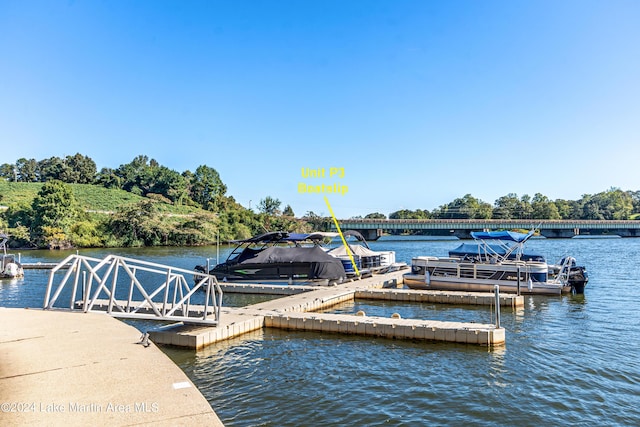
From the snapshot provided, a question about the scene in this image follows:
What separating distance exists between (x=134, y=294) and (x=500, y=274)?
2059 cm

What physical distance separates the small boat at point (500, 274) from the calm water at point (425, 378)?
7.16m

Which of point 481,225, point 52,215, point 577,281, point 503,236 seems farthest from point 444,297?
point 481,225

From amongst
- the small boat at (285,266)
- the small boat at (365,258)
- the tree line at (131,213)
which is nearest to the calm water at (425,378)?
the small boat at (285,266)

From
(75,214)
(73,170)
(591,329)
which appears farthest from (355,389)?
(73,170)

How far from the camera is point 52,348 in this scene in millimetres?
9023

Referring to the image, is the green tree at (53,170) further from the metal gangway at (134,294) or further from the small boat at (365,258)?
the small boat at (365,258)

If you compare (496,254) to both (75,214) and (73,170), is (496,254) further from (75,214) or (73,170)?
(73,170)

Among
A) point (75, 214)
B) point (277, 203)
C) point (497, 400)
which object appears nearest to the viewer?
point (497, 400)

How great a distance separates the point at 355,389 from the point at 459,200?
188m

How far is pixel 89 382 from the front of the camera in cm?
727

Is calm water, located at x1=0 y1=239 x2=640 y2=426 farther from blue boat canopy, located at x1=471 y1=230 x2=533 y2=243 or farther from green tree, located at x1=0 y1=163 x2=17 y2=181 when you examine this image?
green tree, located at x1=0 y1=163 x2=17 y2=181

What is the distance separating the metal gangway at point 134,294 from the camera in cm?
1057

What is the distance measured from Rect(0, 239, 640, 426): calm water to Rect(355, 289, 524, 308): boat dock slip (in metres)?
3.64

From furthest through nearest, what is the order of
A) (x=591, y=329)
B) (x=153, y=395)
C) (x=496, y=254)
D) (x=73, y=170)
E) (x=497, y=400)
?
(x=73, y=170), (x=496, y=254), (x=591, y=329), (x=497, y=400), (x=153, y=395)
